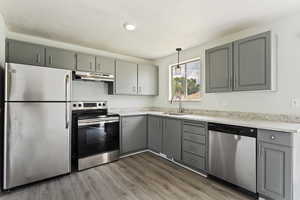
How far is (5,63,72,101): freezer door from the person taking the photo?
205 cm

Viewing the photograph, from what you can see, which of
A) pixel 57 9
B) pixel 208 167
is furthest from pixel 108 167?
pixel 57 9

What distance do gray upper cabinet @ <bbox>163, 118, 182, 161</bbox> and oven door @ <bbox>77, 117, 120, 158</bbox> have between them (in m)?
1.02

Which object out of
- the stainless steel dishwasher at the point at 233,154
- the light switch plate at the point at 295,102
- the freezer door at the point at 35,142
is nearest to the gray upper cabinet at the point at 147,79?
the freezer door at the point at 35,142

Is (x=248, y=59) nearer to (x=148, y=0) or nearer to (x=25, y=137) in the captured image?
(x=148, y=0)

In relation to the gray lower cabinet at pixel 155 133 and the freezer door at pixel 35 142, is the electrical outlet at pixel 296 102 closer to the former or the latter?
the gray lower cabinet at pixel 155 133

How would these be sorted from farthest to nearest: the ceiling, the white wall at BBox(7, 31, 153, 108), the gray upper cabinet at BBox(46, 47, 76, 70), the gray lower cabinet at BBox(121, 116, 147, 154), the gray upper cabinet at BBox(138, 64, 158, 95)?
1. the gray upper cabinet at BBox(138, 64, 158, 95)
2. the gray lower cabinet at BBox(121, 116, 147, 154)
3. the white wall at BBox(7, 31, 153, 108)
4. the gray upper cabinet at BBox(46, 47, 76, 70)
5. the ceiling

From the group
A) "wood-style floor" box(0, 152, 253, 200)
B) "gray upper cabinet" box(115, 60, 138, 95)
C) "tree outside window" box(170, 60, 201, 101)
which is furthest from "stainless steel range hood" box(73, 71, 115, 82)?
"wood-style floor" box(0, 152, 253, 200)

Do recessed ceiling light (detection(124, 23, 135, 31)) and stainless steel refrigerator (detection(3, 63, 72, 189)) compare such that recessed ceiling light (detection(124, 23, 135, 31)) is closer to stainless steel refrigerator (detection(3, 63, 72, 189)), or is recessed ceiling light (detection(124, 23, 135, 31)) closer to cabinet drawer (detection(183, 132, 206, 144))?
stainless steel refrigerator (detection(3, 63, 72, 189))

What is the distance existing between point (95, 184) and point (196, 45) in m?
3.24

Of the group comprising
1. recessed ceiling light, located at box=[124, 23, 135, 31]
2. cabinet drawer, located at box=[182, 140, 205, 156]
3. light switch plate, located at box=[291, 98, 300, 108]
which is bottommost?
cabinet drawer, located at box=[182, 140, 205, 156]

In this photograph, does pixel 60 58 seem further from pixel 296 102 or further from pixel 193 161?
pixel 296 102

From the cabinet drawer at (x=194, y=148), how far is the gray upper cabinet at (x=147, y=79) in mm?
1808

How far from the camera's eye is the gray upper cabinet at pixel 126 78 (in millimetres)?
3535

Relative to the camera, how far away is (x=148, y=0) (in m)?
1.78
